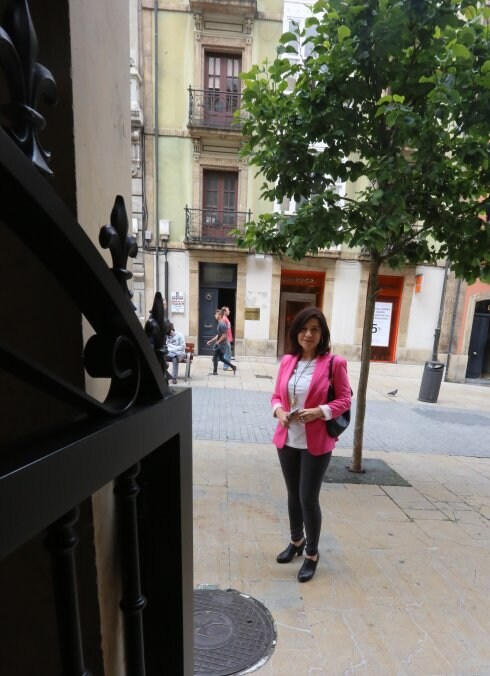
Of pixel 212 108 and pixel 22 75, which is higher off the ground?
pixel 212 108

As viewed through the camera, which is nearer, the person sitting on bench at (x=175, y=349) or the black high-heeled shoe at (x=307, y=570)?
the black high-heeled shoe at (x=307, y=570)

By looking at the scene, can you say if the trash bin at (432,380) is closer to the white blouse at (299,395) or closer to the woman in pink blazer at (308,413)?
the woman in pink blazer at (308,413)

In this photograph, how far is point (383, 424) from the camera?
24.3 ft

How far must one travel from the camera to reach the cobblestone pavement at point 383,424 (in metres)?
6.12

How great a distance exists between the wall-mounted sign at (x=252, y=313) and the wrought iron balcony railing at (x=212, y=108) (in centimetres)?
627

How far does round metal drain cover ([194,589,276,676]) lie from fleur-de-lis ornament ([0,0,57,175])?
258 centimetres

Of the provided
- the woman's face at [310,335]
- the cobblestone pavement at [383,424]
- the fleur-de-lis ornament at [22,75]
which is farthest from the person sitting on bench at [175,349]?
the fleur-de-lis ornament at [22,75]

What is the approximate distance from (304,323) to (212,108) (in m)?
13.7

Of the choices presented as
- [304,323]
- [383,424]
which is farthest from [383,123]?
[383,424]

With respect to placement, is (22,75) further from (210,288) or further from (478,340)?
(478,340)

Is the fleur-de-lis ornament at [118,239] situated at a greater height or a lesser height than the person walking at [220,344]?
greater

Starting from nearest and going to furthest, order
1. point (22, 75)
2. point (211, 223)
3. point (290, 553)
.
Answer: point (22, 75) → point (290, 553) → point (211, 223)

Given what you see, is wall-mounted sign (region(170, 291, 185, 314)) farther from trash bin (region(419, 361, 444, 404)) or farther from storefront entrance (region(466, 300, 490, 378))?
storefront entrance (region(466, 300, 490, 378))

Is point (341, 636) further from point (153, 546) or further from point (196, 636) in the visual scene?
point (153, 546)
